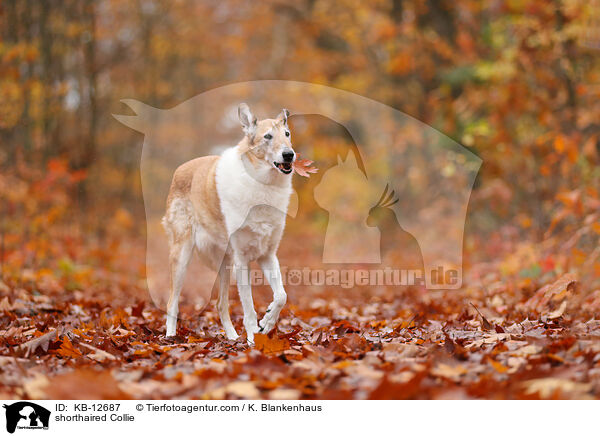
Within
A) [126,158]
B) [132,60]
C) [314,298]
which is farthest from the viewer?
[126,158]

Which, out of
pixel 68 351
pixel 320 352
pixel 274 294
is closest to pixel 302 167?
pixel 274 294

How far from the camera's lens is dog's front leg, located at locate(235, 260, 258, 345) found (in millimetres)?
5730

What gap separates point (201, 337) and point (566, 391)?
3208mm

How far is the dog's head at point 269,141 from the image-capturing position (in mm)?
5613

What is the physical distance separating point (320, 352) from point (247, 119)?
2376 millimetres

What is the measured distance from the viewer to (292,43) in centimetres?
2352

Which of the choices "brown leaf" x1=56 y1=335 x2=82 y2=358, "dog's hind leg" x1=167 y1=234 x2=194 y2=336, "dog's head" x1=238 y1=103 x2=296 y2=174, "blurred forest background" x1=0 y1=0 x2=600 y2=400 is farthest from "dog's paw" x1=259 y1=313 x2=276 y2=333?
"blurred forest background" x1=0 y1=0 x2=600 y2=400

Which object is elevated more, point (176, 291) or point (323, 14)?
point (323, 14)

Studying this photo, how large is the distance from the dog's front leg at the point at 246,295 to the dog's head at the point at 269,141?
0.97 meters

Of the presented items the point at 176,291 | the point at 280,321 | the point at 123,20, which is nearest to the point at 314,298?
the point at 280,321
